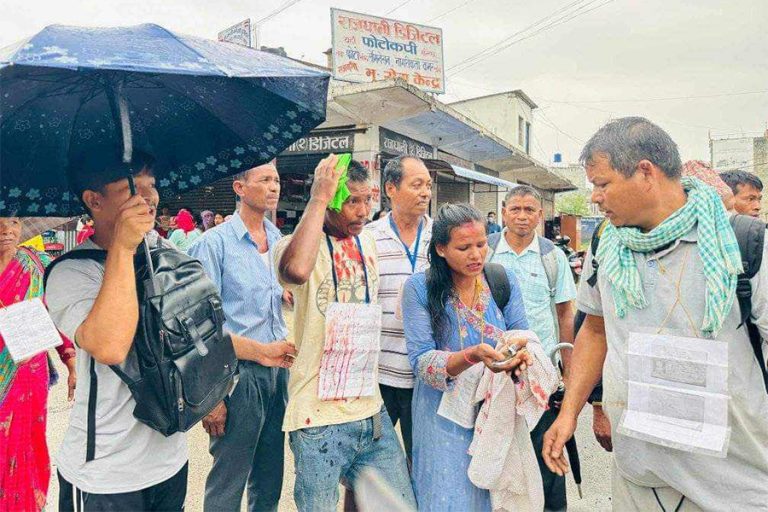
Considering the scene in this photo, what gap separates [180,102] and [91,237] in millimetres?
620

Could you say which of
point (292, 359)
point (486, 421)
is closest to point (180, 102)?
point (292, 359)

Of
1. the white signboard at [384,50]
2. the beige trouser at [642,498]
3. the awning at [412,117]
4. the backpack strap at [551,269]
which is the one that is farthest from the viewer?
the white signboard at [384,50]

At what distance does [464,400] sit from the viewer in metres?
2.02

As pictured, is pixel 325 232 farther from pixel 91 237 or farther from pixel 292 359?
pixel 91 237

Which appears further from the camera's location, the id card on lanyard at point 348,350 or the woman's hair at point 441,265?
the woman's hair at point 441,265

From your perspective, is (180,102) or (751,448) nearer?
(751,448)

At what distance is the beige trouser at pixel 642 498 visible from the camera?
63.2 inches

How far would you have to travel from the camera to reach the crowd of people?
150 centimetres

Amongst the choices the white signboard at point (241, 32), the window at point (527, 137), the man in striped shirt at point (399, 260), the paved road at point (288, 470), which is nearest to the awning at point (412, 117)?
the man in striped shirt at point (399, 260)

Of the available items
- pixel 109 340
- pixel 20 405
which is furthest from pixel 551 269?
pixel 20 405

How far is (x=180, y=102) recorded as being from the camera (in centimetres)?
193

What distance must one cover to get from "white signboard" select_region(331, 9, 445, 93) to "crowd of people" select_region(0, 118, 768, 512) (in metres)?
9.99

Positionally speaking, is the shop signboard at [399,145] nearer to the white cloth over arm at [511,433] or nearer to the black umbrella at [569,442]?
the black umbrella at [569,442]

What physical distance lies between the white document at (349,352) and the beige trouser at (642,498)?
94 centimetres
